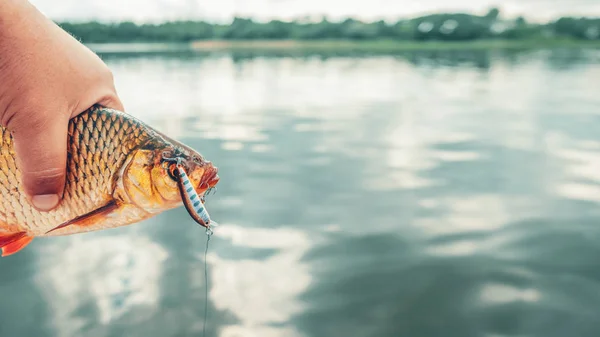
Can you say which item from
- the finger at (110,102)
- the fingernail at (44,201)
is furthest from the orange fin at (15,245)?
the finger at (110,102)

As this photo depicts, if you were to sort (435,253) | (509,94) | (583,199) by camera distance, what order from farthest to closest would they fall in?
1. (509,94)
2. (583,199)
3. (435,253)

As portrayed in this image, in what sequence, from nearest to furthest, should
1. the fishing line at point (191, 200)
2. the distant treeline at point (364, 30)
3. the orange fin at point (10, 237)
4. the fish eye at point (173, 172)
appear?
1. the fishing line at point (191, 200)
2. the fish eye at point (173, 172)
3. the orange fin at point (10, 237)
4. the distant treeline at point (364, 30)

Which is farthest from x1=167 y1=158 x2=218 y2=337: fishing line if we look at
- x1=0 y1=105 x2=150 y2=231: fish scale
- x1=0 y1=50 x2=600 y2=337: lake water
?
x1=0 y1=50 x2=600 y2=337: lake water

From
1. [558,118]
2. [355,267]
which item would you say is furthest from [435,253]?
[558,118]

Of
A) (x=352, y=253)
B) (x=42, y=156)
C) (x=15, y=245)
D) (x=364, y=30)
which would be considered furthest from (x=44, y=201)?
(x=364, y=30)

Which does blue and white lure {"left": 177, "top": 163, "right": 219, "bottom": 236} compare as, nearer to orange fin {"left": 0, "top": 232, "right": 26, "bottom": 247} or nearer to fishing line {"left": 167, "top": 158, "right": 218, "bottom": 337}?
fishing line {"left": 167, "top": 158, "right": 218, "bottom": 337}

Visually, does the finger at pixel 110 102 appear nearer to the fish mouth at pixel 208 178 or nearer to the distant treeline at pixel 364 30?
the fish mouth at pixel 208 178

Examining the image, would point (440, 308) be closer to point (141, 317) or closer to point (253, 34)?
point (141, 317)
